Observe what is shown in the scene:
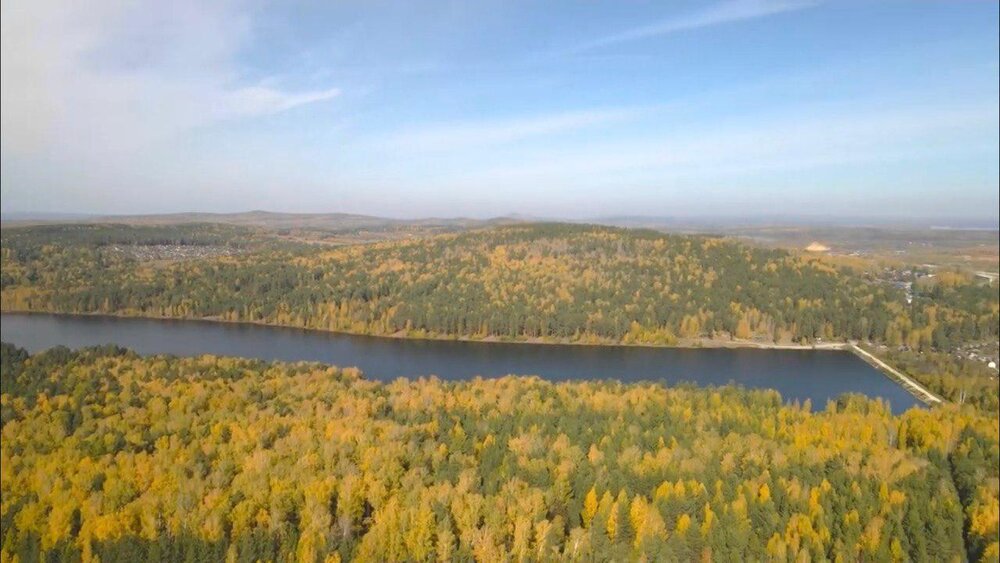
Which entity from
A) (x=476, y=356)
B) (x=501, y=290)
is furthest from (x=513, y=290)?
(x=476, y=356)

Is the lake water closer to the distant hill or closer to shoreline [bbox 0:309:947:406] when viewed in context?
shoreline [bbox 0:309:947:406]

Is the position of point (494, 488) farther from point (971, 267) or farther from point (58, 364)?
point (971, 267)

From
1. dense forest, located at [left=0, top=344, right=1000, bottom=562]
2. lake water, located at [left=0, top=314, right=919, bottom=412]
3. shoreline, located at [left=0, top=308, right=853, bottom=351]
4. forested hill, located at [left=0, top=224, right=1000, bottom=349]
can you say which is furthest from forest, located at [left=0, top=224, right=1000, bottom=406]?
dense forest, located at [left=0, top=344, right=1000, bottom=562]

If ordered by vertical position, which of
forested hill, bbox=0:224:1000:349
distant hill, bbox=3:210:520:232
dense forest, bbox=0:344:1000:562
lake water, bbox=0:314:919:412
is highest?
distant hill, bbox=3:210:520:232

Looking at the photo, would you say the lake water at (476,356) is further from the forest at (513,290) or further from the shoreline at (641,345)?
the forest at (513,290)

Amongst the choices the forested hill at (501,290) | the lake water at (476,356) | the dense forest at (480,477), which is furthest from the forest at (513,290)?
the dense forest at (480,477)

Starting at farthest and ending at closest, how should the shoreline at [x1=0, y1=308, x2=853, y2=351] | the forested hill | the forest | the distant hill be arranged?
the distant hill → the forested hill → the forest → the shoreline at [x1=0, y1=308, x2=853, y2=351]

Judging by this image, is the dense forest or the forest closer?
the dense forest
